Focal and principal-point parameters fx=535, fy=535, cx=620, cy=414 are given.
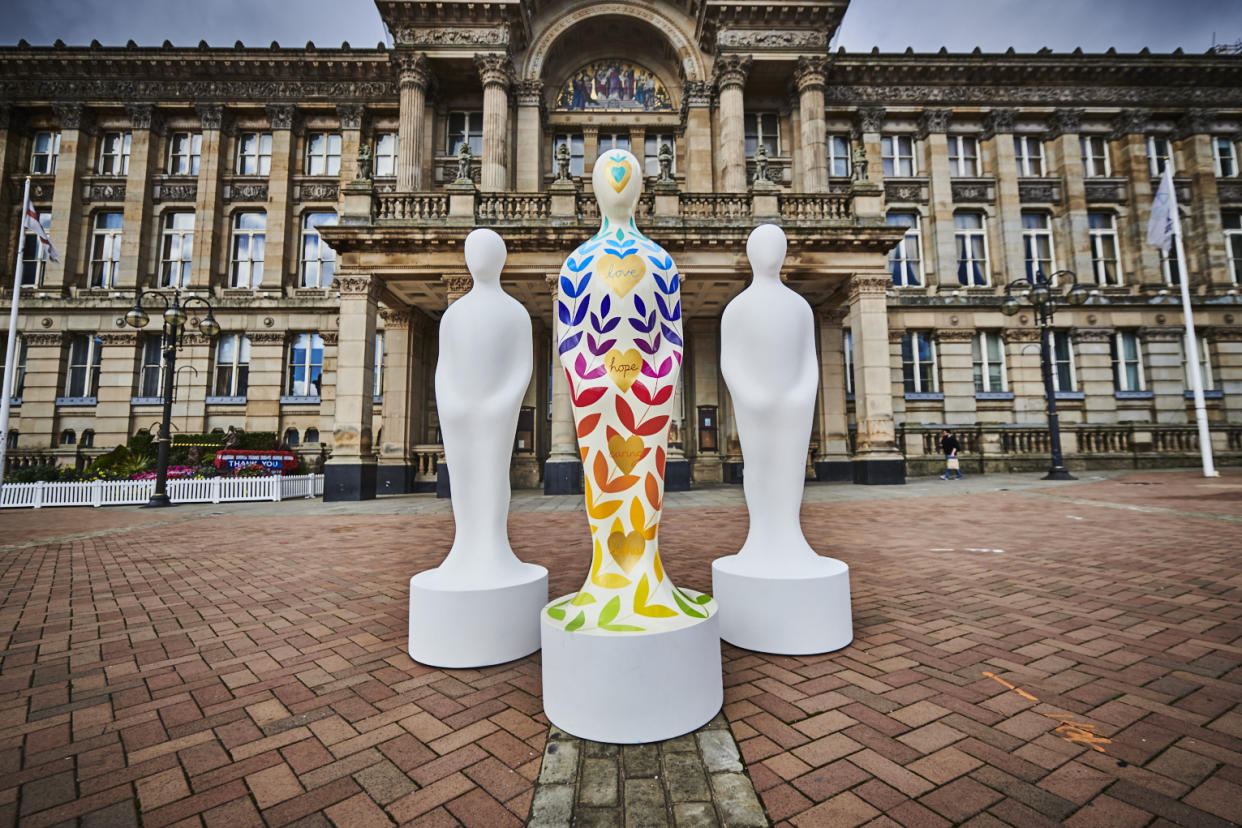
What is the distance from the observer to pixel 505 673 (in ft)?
9.32

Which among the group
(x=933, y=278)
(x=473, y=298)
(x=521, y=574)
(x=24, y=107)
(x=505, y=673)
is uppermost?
(x=24, y=107)

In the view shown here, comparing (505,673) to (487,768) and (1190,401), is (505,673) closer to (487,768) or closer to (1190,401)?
(487,768)

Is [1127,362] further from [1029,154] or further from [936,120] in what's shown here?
[936,120]

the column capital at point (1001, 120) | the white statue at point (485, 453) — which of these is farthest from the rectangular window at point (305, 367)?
the column capital at point (1001, 120)

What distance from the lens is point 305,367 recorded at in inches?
775

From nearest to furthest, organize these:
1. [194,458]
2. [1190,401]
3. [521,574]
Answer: [521,574]
[194,458]
[1190,401]

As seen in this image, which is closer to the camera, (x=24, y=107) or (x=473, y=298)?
(x=473, y=298)

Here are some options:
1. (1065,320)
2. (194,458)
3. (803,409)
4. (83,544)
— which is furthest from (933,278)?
(194,458)

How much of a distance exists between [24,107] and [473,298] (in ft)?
98.5

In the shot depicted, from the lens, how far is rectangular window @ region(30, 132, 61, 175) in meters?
21.0

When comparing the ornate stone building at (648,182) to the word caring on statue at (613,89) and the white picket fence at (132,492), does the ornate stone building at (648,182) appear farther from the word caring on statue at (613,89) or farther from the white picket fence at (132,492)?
the white picket fence at (132,492)

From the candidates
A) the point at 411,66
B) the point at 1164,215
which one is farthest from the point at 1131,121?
the point at 411,66

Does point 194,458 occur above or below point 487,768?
above

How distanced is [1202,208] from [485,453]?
30394mm
